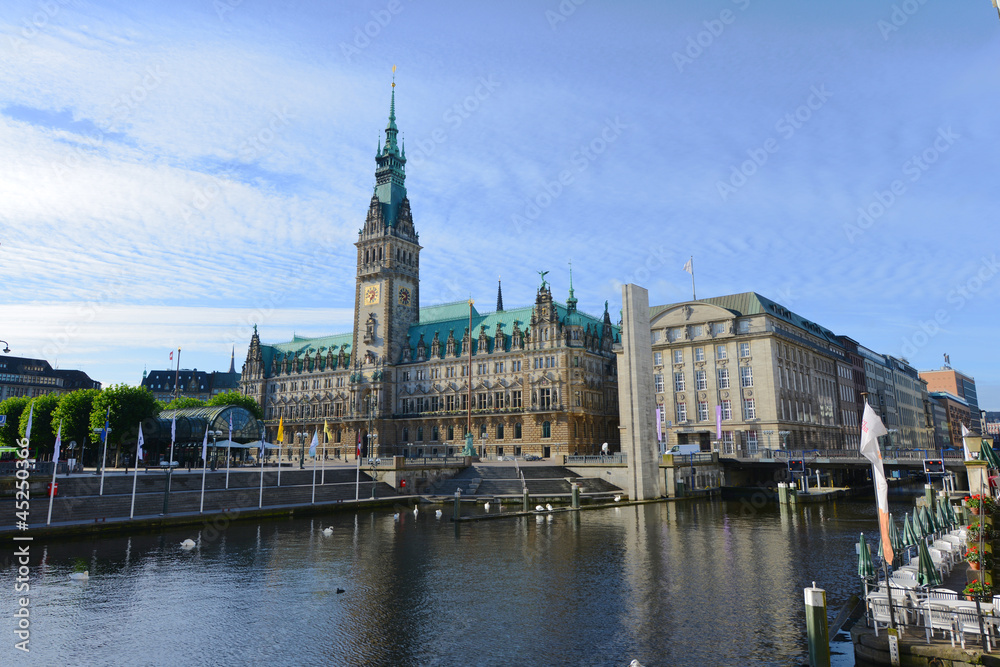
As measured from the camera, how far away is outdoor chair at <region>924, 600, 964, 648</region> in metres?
17.3

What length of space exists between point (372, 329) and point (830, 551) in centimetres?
10323

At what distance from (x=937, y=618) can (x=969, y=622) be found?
2.47 feet

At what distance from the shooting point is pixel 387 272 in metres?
127

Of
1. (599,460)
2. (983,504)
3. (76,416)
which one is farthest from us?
(76,416)

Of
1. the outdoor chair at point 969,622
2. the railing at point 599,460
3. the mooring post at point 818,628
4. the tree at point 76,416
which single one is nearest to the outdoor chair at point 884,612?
the outdoor chair at point 969,622

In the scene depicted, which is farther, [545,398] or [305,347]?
[305,347]

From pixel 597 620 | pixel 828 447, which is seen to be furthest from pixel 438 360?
pixel 597 620

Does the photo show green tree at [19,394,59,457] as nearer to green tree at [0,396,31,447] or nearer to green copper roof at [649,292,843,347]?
green tree at [0,396,31,447]

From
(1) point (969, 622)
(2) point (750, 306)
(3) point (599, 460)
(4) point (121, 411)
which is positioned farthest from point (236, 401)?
(1) point (969, 622)

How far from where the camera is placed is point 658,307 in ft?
342

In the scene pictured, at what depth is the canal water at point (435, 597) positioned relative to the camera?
797 inches

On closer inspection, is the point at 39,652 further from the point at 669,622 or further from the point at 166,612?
the point at 669,622

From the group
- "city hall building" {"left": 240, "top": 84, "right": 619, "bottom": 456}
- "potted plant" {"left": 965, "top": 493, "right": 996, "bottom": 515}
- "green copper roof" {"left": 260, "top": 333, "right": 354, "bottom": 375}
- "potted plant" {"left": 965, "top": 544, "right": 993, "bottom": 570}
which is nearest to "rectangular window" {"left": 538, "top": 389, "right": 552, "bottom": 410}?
"city hall building" {"left": 240, "top": 84, "right": 619, "bottom": 456}

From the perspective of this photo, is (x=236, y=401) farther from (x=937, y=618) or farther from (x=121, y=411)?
(x=937, y=618)
